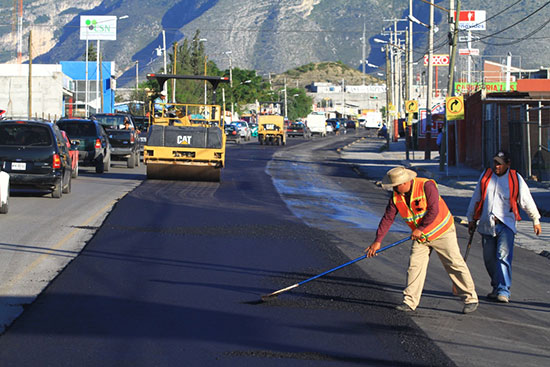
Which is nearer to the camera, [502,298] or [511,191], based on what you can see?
[502,298]

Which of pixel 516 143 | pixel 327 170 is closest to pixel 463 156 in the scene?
pixel 327 170

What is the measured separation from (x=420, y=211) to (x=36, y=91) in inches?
2822

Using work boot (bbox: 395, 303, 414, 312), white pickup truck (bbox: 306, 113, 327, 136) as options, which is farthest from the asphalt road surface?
white pickup truck (bbox: 306, 113, 327, 136)

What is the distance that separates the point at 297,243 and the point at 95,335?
21.2 ft

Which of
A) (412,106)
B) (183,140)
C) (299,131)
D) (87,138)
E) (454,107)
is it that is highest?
(299,131)

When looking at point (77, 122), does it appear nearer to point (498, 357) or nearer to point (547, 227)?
point (547, 227)

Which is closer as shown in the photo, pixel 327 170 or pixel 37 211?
pixel 37 211

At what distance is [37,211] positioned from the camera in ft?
55.7

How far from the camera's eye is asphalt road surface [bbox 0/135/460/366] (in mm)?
6957

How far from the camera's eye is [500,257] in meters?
9.61

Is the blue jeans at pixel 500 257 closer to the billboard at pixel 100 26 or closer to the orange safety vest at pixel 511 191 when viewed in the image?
the orange safety vest at pixel 511 191

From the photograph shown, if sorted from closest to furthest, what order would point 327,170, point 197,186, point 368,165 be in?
point 197,186 < point 327,170 < point 368,165

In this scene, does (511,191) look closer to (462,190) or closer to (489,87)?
(462,190)

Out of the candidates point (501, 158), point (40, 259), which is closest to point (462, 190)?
point (501, 158)
